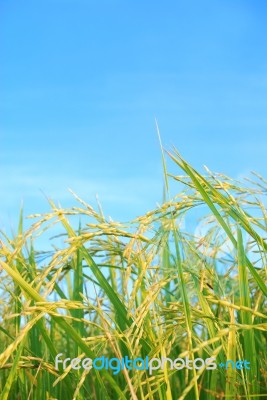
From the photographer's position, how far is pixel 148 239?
183cm

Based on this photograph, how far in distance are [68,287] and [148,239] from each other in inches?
78.4

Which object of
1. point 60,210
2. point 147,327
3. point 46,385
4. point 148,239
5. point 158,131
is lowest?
point 46,385

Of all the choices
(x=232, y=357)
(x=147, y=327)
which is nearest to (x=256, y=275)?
(x=232, y=357)

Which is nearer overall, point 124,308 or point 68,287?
point 124,308

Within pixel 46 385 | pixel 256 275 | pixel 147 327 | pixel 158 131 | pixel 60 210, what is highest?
pixel 158 131

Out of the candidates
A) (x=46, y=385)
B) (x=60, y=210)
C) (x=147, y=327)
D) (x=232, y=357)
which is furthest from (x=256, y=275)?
(x=46, y=385)

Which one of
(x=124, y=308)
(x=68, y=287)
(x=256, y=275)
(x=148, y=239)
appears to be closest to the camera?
(x=256, y=275)

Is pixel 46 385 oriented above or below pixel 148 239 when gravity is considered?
below

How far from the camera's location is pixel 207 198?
1.75 metres

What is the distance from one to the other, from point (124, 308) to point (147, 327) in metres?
0.13

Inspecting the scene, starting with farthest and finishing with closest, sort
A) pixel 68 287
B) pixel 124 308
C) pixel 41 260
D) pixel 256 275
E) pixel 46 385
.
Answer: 1. pixel 68 287
2. pixel 41 260
3. pixel 46 385
4. pixel 124 308
5. pixel 256 275

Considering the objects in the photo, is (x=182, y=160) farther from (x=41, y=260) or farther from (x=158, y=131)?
(x=41, y=260)

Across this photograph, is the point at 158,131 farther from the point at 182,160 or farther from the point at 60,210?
the point at 60,210

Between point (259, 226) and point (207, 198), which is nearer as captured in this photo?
point (207, 198)
